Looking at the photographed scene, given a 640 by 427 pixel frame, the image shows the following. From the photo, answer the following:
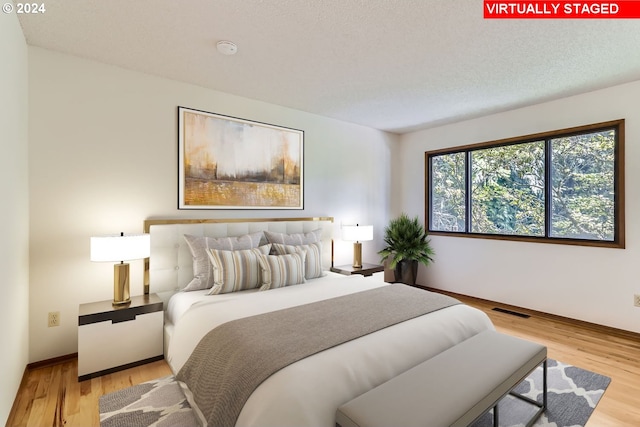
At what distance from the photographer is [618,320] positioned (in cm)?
327

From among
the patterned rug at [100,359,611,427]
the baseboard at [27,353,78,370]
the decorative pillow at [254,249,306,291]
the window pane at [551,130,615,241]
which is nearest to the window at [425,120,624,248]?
the window pane at [551,130,615,241]

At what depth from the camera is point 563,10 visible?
81.3 inches

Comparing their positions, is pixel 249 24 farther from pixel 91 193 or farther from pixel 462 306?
pixel 462 306

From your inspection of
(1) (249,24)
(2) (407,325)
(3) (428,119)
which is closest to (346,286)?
(2) (407,325)

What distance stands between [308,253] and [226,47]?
6.57ft

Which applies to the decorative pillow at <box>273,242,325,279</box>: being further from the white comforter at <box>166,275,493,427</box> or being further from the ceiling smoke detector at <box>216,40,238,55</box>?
the ceiling smoke detector at <box>216,40,238,55</box>

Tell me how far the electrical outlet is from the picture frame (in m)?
1.31

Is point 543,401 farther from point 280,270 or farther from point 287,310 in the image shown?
point 280,270

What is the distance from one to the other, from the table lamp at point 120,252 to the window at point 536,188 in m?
4.06

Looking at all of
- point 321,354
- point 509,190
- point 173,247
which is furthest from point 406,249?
point 321,354

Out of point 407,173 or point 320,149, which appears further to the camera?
point 407,173

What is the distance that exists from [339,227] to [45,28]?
3575mm

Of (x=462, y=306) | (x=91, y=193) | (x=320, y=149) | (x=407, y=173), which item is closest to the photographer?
(x=462, y=306)

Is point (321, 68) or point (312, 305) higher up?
point (321, 68)
